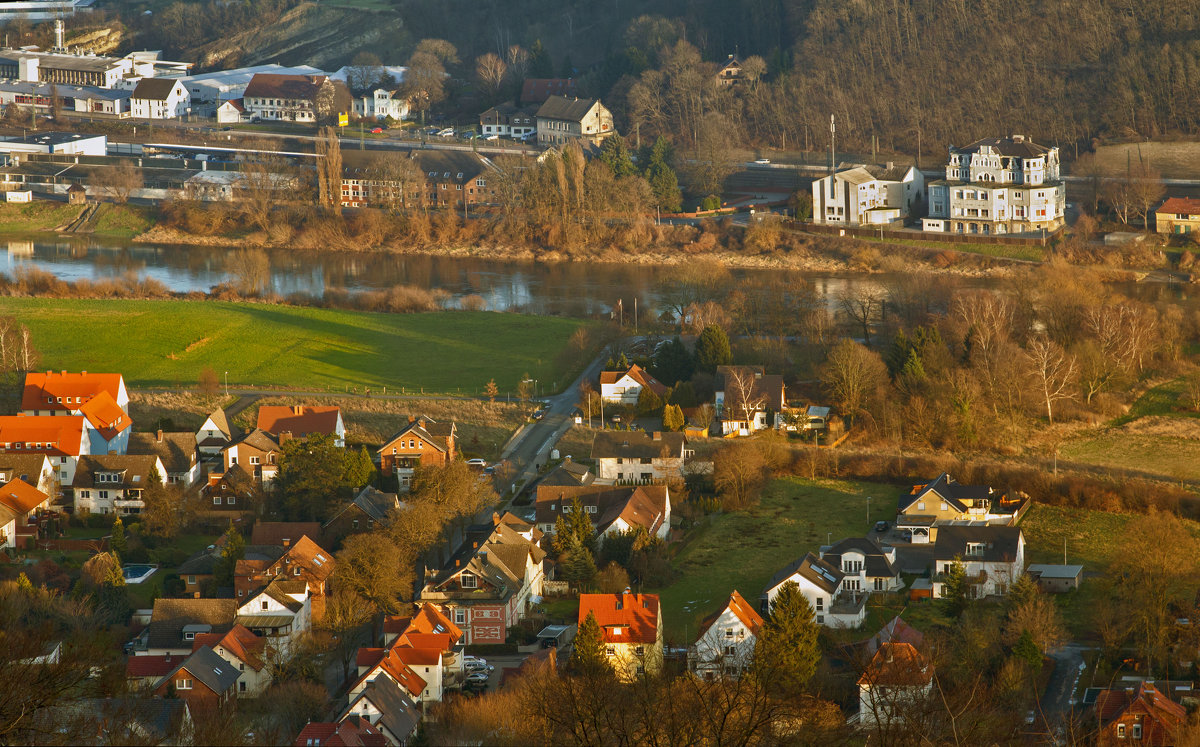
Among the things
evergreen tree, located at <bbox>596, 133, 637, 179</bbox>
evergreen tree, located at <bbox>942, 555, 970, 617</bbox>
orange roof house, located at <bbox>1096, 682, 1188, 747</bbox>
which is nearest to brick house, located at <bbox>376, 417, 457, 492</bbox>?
evergreen tree, located at <bbox>942, 555, 970, 617</bbox>

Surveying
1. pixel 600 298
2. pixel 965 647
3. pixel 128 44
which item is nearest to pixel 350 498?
pixel 965 647

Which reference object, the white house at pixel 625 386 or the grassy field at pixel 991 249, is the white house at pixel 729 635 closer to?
Answer: the white house at pixel 625 386

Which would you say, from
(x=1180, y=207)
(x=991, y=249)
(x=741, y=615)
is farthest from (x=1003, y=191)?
(x=741, y=615)

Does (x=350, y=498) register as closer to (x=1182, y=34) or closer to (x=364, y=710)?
(x=364, y=710)

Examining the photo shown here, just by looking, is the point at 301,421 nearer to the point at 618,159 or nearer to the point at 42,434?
the point at 42,434

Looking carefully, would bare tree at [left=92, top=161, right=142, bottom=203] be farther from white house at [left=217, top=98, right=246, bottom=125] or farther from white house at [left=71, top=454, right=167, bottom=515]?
white house at [left=71, top=454, right=167, bottom=515]

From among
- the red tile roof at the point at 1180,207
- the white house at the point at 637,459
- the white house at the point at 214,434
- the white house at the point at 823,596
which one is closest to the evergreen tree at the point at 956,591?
the white house at the point at 823,596
